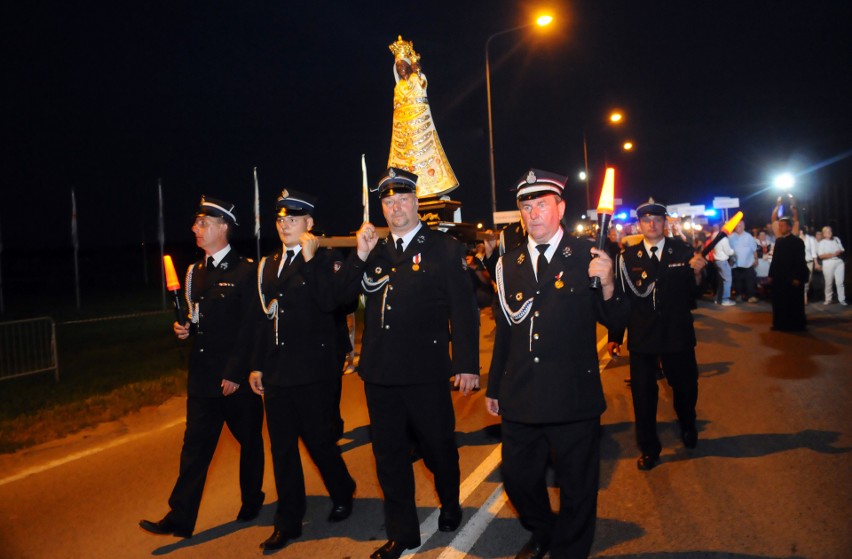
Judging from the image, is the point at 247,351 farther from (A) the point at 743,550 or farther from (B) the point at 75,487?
(A) the point at 743,550

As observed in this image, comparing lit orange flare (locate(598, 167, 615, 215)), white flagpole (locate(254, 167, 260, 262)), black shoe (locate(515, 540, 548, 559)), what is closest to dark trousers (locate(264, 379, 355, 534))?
black shoe (locate(515, 540, 548, 559))

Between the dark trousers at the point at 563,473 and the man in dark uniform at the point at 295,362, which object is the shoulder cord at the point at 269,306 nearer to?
the man in dark uniform at the point at 295,362

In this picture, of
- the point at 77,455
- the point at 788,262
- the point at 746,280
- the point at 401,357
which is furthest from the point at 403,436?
the point at 746,280

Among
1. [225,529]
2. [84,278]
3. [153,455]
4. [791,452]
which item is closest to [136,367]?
[153,455]

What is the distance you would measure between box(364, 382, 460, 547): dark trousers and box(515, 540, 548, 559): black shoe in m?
0.64

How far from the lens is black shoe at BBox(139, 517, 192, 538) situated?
4.65 metres

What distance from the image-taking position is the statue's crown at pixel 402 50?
484 inches

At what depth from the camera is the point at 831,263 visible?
17984 millimetres

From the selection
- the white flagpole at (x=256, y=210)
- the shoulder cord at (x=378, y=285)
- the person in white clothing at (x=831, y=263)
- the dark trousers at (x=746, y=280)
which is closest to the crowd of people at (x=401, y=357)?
the shoulder cord at (x=378, y=285)

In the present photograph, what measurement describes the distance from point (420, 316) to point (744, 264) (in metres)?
17.4

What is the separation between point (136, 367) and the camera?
41.6ft

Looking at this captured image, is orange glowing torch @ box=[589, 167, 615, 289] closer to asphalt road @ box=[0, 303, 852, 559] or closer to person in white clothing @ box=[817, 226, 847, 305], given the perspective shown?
asphalt road @ box=[0, 303, 852, 559]

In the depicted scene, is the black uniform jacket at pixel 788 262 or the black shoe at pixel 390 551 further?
the black uniform jacket at pixel 788 262

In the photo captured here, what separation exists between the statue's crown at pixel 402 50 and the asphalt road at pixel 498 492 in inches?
260
